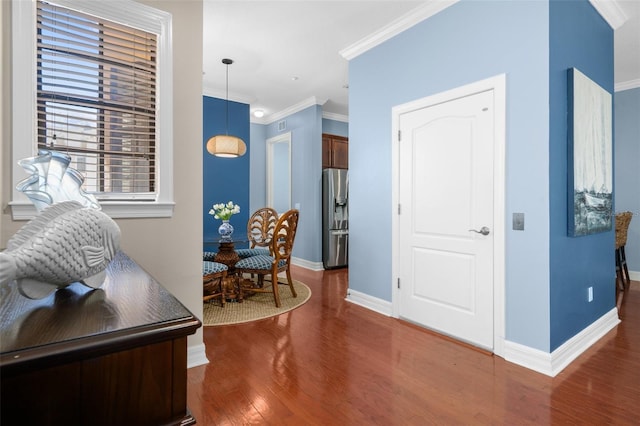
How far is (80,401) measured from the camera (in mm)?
585

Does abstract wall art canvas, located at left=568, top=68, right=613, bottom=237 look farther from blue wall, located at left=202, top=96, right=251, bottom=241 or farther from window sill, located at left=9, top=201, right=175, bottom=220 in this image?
blue wall, located at left=202, top=96, right=251, bottom=241

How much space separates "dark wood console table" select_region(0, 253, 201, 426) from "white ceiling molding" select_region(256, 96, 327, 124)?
527cm

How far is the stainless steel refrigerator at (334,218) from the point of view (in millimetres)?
5676

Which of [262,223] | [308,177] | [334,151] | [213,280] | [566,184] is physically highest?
[334,151]

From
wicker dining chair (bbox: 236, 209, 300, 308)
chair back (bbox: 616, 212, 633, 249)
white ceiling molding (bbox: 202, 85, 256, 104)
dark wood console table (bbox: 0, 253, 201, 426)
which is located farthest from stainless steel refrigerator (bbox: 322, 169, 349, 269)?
dark wood console table (bbox: 0, 253, 201, 426)

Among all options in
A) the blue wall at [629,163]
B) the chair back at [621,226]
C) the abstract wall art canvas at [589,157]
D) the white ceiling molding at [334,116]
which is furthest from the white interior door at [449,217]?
the blue wall at [629,163]

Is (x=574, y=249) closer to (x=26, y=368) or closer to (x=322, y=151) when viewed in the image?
(x=26, y=368)

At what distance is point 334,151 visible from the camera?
6.12 metres

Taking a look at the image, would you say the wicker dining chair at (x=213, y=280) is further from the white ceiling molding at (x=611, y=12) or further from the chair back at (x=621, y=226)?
the chair back at (x=621, y=226)

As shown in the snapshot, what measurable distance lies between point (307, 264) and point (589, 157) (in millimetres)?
4175

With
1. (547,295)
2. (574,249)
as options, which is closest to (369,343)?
(547,295)

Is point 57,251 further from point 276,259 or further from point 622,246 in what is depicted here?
point 622,246

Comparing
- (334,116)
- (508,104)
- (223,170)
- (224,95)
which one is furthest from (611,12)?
(223,170)

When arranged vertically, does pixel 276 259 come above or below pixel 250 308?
above
